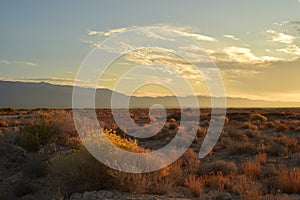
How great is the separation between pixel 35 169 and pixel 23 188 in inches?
61.4

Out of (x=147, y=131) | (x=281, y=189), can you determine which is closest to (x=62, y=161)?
(x=281, y=189)

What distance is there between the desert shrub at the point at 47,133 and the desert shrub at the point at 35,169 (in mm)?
3648

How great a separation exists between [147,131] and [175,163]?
15.7 meters

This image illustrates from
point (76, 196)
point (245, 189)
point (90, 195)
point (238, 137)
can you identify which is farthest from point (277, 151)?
point (76, 196)

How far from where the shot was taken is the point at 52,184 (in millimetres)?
11203

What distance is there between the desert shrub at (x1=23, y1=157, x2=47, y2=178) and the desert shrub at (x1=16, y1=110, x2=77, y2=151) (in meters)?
3.65

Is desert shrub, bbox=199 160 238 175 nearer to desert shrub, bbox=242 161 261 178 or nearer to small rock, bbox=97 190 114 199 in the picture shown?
desert shrub, bbox=242 161 261 178

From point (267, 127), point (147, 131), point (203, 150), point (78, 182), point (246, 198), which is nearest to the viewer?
point (246, 198)

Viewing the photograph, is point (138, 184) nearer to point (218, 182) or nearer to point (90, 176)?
point (90, 176)

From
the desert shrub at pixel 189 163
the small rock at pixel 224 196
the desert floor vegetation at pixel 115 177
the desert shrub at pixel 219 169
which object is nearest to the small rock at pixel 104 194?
the desert floor vegetation at pixel 115 177

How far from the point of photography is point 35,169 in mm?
12961

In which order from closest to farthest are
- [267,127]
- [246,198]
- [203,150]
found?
1. [246,198]
2. [203,150]
3. [267,127]

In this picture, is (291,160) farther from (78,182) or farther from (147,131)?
(147,131)

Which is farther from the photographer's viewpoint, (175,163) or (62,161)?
(175,163)
